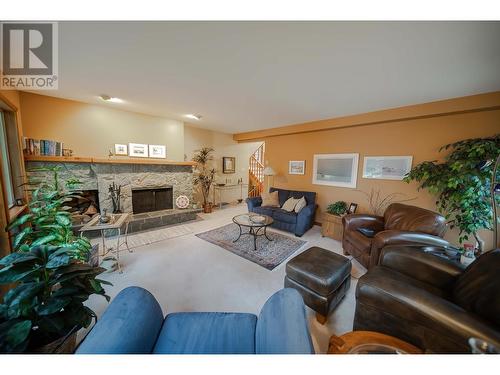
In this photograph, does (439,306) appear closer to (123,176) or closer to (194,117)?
(194,117)

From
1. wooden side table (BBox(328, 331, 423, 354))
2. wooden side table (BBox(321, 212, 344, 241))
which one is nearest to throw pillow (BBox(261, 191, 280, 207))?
wooden side table (BBox(321, 212, 344, 241))

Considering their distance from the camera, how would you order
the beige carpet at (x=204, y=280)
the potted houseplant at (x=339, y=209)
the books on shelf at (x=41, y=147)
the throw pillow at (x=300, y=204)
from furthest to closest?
the throw pillow at (x=300, y=204), the potted houseplant at (x=339, y=209), the books on shelf at (x=41, y=147), the beige carpet at (x=204, y=280)

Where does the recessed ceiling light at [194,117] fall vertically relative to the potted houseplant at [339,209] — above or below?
above

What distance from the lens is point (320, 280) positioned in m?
1.46

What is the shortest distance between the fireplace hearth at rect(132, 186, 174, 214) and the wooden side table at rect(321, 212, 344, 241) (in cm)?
363

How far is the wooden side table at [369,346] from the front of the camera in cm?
80

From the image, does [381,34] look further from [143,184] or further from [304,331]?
[143,184]

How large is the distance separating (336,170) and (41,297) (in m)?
4.25

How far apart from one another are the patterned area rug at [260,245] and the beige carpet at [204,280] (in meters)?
0.11

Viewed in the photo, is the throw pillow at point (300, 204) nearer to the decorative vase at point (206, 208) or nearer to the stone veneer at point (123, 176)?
the decorative vase at point (206, 208)

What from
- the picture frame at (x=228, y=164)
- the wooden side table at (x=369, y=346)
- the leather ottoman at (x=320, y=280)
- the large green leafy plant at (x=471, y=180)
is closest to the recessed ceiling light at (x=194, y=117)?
the picture frame at (x=228, y=164)

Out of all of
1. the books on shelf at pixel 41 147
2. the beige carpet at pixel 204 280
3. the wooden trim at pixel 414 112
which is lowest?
the beige carpet at pixel 204 280

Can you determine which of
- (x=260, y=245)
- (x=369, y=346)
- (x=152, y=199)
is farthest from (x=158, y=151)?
(x=369, y=346)
